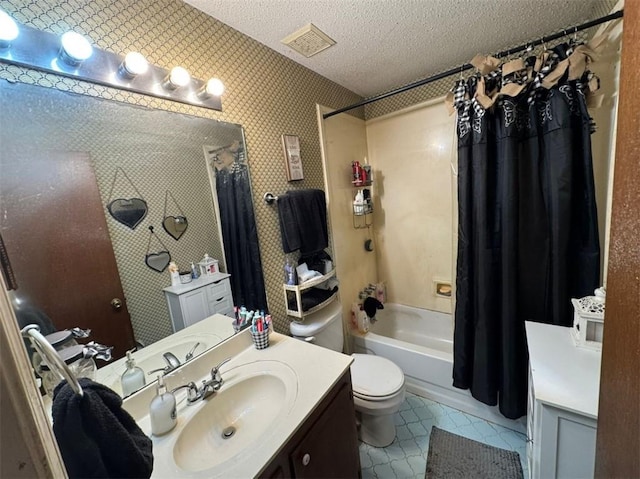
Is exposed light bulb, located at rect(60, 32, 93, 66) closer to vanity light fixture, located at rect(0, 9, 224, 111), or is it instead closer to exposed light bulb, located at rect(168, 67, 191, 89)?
vanity light fixture, located at rect(0, 9, 224, 111)

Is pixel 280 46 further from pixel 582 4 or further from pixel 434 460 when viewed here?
pixel 434 460

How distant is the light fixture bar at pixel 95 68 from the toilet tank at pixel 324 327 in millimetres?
1320

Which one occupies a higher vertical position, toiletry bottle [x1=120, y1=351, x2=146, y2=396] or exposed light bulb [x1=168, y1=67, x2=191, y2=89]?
exposed light bulb [x1=168, y1=67, x2=191, y2=89]

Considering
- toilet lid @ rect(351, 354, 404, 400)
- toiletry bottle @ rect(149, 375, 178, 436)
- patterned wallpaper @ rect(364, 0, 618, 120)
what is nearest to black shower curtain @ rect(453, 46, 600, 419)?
toilet lid @ rect(351, 354, 404, 400)

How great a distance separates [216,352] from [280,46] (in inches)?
66.0

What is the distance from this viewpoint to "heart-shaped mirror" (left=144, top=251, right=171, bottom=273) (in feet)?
3.39

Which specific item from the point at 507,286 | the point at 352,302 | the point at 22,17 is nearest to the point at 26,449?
the point at 22,17

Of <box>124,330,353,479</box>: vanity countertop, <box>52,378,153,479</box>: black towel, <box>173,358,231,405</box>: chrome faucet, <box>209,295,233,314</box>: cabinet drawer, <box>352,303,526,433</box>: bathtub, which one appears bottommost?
<box>352,303,526,433</box>: bathtub

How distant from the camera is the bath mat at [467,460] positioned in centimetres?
143

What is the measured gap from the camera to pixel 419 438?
1.68 metres

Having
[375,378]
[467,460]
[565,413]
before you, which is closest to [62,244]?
[375,378]

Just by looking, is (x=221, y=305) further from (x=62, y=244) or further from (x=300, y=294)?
(x=62, y=244)

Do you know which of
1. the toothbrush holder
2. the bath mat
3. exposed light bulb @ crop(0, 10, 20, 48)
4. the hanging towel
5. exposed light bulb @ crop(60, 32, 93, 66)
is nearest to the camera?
exposed light bulb @ crop(0, 10, 20, 48)

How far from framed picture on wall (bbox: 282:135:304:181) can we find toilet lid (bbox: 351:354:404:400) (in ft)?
4.01
